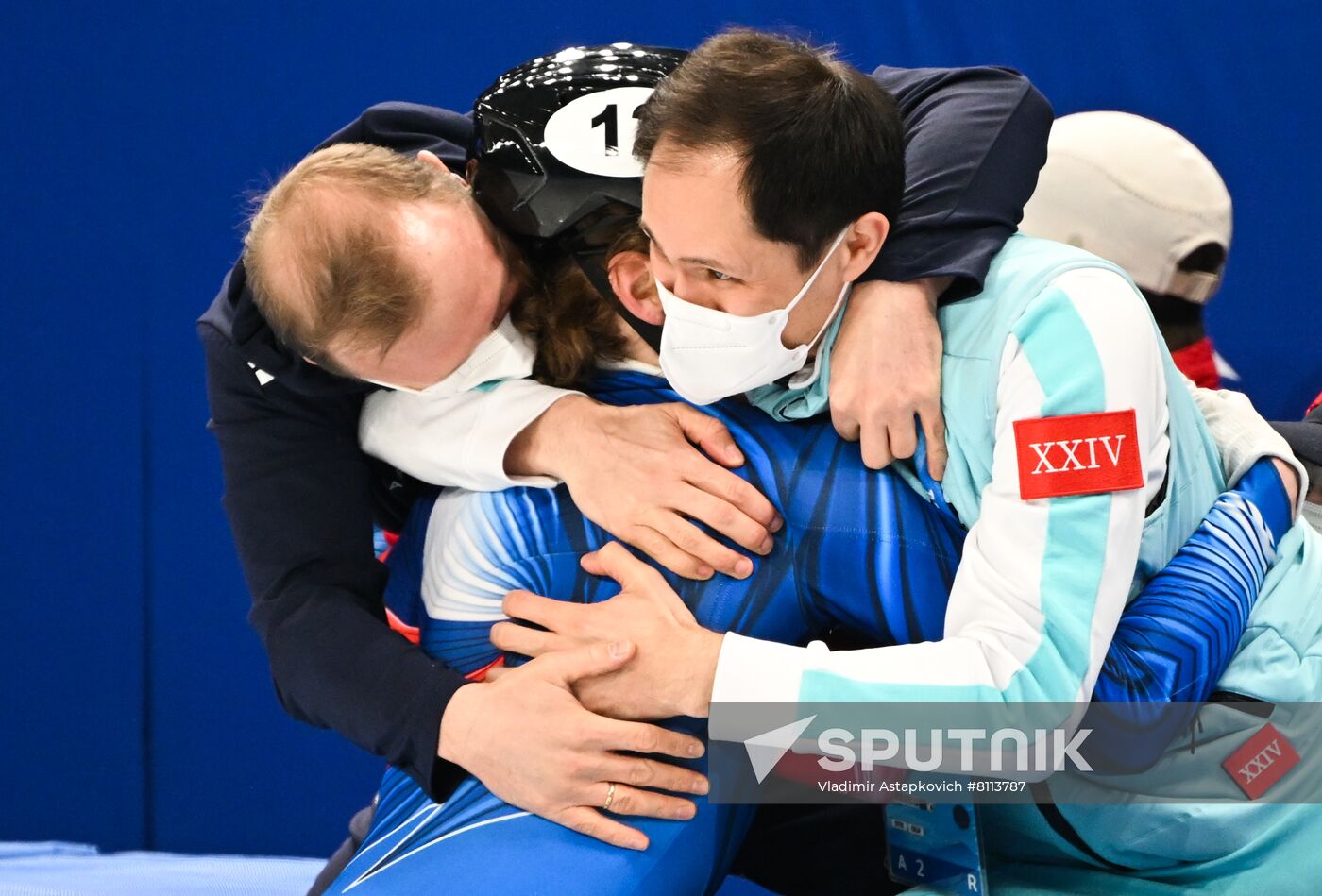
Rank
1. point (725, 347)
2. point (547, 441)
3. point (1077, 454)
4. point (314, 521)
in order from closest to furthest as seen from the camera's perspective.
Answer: point (1077, 454) → point (725, 347) → point (547, 441) → point (314, 521)

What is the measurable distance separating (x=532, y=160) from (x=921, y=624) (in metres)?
0.61

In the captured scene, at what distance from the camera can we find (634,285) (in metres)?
1.38

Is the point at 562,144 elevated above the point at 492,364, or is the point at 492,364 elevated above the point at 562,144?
the point at 562,144

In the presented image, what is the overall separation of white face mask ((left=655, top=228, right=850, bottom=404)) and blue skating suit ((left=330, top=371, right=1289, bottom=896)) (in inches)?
3.6

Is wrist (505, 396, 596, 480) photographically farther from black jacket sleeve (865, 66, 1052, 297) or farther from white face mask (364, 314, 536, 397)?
black jacket sleeve (865, 66, 1052, 297)

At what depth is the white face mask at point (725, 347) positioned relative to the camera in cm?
128

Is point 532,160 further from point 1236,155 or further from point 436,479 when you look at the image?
point 1236,155

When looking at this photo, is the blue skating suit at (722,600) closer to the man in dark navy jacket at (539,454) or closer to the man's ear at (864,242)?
the man in dark navy jacket at (539,454)

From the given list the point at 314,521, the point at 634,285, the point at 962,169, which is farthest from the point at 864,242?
the point at 314,521

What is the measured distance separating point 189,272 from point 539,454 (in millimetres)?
1473

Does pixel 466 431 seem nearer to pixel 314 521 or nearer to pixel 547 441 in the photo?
pixel 547 441

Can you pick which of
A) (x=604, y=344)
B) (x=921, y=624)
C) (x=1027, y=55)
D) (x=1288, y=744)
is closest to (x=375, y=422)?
(x=604, y=344)

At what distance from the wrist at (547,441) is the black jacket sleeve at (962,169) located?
344mm

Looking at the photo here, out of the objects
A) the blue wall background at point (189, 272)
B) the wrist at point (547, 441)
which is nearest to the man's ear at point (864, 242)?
the wrist at point (547, 441)
